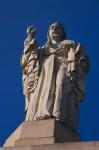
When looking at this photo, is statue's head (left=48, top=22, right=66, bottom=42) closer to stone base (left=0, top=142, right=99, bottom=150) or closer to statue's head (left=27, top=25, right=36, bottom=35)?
statue's head (left=27, top=25, right=36, bottom=35)

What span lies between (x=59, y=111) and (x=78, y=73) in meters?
1.37

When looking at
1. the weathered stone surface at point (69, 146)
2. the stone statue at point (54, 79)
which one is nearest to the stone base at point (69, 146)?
the weathered stone surface at point (69, 146)

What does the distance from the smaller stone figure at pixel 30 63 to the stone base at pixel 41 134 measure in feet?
4.20

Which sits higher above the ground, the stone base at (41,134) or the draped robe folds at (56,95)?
the draped robe folds at (56,95)

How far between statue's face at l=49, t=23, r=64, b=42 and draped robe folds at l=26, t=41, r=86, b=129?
0.94 metres

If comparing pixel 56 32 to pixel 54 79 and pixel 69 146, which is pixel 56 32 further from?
pixel 69 146

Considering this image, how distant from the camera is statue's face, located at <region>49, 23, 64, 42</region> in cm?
1348

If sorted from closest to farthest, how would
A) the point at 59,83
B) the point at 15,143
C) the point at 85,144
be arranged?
the point at 85,144, the point at 15,143, the point at 59,83

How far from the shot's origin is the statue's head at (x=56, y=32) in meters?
13.5

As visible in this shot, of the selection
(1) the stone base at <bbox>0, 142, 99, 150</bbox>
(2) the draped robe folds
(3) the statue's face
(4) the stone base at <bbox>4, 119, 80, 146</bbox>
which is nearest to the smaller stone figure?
(2) the draped robe folds

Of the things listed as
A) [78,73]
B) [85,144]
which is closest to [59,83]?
[78,73]

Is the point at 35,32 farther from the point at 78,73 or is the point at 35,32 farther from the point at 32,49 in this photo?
the point at 78,73

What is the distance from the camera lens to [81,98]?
490 inches

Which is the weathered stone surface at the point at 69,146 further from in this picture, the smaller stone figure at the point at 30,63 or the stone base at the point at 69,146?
the smaller stone figure at the point at 30,63
